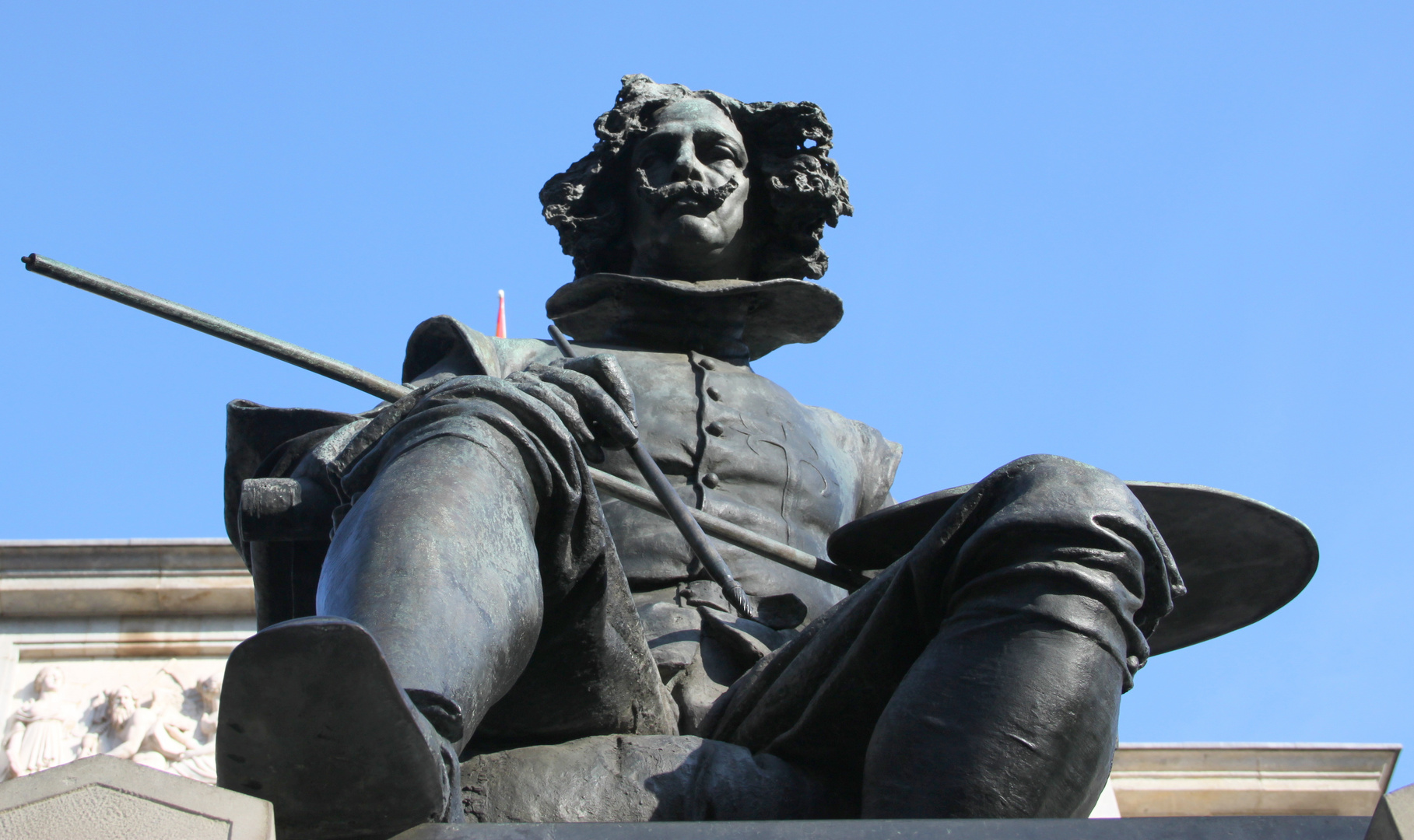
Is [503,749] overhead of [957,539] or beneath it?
beneath

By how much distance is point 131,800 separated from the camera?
11.2 feet

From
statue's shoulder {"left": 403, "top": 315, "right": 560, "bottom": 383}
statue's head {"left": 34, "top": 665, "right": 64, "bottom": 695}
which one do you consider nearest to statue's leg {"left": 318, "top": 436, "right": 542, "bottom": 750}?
statue's shoulder {"left": 403, "top": 315, "right": 560, "bottom": 383}

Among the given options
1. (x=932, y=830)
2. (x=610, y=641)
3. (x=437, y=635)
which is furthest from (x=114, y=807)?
(x=610, y=641)

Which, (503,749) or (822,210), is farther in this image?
(822,210)

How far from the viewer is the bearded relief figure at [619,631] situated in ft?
12.3

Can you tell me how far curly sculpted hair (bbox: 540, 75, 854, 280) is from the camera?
27.0 ft

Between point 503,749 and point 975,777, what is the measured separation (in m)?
1.31

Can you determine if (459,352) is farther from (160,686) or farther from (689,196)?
(160,686)

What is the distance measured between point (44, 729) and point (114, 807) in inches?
502

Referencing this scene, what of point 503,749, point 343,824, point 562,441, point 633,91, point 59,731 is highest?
point 633,91

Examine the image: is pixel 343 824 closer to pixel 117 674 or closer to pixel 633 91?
pixel 633 91

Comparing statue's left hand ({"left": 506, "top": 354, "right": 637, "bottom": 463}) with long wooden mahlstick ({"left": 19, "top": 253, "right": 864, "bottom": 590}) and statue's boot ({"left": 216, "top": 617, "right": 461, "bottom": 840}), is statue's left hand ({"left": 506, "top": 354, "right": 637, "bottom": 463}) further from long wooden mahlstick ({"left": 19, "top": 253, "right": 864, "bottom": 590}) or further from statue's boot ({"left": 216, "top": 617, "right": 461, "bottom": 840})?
statue's boot ({"left": 216, "top": 617, "right": 461, "bottom": 840})

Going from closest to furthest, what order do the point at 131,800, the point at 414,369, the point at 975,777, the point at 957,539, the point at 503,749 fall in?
the point at 131,800, the point at 975,777, the point at 957,539, the point at 503,749, the point at 414,369

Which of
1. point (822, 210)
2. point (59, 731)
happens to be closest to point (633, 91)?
point (822, 210)
